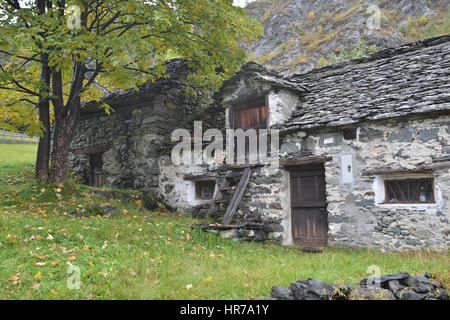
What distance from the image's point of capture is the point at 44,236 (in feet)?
18.4

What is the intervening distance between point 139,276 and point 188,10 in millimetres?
6436

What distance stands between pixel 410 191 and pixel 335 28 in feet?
78.8

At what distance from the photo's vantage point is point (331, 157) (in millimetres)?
7359

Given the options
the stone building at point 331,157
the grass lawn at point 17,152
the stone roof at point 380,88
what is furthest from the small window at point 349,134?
the grass lawn at point 17,152

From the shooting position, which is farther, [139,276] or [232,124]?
[232,124]

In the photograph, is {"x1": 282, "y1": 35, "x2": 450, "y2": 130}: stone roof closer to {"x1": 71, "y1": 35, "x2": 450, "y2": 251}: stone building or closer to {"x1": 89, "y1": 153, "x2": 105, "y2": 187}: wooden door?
{"x1": 71, "y1": 35, "x2": 450, "y2": 251}: stone building

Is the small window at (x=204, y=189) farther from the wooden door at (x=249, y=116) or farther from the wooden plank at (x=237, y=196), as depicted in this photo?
the wooden plank at (x=237, y=196)

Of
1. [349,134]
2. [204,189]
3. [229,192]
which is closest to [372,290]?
[349,134]

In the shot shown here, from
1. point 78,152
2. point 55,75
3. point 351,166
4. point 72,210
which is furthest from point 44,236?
point 78,152

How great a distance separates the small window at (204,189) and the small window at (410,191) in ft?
15.9

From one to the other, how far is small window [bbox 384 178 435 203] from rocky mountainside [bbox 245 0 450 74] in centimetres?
1694

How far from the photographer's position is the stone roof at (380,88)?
6570mm
